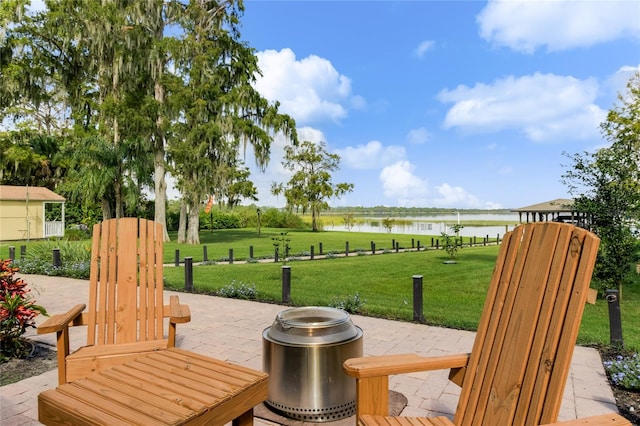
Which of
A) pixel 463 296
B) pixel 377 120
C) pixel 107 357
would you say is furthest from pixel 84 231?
pixel 107 357

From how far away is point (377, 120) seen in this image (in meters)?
21.2

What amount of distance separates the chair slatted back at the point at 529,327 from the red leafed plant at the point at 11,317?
4303mm

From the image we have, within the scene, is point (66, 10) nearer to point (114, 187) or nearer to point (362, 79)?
point (114, 187)

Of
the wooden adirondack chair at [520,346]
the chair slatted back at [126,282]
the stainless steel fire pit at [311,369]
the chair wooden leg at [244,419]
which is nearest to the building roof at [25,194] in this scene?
the chair slatted back at [126,282]

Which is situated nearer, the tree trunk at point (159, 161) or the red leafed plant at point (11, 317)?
the red leafed plant at point (11, 317)

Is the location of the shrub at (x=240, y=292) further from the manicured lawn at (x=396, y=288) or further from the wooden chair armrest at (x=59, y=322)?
the wooden chair armrest at (x=59, y=322)

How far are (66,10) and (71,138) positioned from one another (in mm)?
8343

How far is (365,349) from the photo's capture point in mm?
4301

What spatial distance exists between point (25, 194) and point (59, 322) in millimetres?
25029

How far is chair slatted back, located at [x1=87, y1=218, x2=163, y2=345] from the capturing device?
3.09 meters

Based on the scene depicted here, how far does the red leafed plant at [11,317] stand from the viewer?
400 centimetres

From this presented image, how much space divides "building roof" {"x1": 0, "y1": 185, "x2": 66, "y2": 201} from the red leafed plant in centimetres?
2198

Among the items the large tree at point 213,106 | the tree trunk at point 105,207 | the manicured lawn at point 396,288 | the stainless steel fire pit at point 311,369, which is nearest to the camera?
the stainless steel fire pit at point 311,369

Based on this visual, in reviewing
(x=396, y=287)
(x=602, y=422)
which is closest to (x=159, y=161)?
(x=396, y=287)
